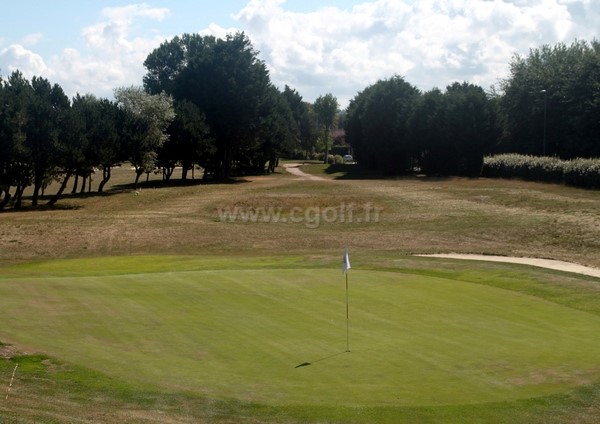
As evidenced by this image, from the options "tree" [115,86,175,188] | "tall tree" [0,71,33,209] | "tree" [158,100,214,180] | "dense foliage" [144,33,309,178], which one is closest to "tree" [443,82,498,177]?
"dense foliage" [144,33,309,178]

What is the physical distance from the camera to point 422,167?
367 ft

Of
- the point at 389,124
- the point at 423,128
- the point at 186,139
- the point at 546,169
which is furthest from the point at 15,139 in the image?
the point at 389,124

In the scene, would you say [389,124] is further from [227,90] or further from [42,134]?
[42,134]

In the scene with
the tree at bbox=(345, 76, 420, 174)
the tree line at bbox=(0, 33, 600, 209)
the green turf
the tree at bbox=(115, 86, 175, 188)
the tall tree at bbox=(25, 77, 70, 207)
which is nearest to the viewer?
the green turf

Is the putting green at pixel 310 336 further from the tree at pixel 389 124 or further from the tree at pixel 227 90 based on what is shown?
the tree at pixel 389 124

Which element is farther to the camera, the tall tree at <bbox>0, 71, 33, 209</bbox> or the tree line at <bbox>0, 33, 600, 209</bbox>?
the tree line at <bbox>0, 33, 600, 209</bbox>

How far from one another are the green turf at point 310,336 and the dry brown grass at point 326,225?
15158 millimetres

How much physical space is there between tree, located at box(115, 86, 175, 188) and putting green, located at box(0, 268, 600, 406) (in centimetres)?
5843

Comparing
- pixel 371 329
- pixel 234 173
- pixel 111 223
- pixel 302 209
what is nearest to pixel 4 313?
pixel 371 329

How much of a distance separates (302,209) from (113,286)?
4012cm

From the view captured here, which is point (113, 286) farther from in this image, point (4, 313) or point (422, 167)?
point (422, 167)

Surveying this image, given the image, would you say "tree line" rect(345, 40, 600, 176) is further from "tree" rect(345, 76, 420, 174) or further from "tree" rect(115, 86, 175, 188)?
"tree" rect(115, 86, 175, 188)

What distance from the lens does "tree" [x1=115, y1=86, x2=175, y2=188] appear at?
82.9m

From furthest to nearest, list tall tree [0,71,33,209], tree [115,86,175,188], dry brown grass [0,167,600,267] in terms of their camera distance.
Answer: tree [115,86,175,188] → tall tree [0,71,33,209] → dry brown grass [0,167,600,267]
